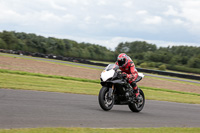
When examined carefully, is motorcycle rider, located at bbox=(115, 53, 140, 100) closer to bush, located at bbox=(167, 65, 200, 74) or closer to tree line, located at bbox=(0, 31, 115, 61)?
bush, located at bbox=(167, 65, 200, 74)

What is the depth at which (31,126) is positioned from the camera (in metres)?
5.23

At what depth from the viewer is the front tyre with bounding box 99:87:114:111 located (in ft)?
25.1

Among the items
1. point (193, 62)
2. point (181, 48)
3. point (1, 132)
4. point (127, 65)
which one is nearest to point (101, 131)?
point (1, 132)

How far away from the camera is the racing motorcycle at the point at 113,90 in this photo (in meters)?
7.71

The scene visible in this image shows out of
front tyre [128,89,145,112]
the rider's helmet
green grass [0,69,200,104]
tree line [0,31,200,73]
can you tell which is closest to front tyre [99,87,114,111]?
the rider's helmet

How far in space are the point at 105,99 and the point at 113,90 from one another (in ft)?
1.39

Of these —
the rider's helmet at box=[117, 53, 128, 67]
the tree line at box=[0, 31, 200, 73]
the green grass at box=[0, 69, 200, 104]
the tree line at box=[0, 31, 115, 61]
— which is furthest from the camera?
the tree line at box=[0, 31, 115, 61]

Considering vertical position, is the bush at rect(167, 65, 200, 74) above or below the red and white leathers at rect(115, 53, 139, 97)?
below

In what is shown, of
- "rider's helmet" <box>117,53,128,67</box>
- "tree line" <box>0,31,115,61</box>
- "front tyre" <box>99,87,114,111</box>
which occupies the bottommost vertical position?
"front tyre" <box>99,87,114,111</box>

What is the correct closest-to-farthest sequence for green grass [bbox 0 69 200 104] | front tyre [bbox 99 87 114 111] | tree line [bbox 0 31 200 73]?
front tyre [bbox 99 87 114 111], green grass [bbox 0 69 200 104], tree line [bbox 0 31 200 73]

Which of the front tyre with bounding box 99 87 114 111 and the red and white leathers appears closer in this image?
the front tyre with bounding box 99 87 114 111

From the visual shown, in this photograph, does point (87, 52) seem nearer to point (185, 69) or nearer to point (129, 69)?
point (185, 69)

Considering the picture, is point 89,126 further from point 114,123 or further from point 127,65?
point 127,65

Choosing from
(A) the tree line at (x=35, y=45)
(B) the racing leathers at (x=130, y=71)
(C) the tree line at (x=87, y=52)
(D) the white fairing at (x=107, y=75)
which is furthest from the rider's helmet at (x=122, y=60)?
(A) the tree line at (x=35, y=45)
